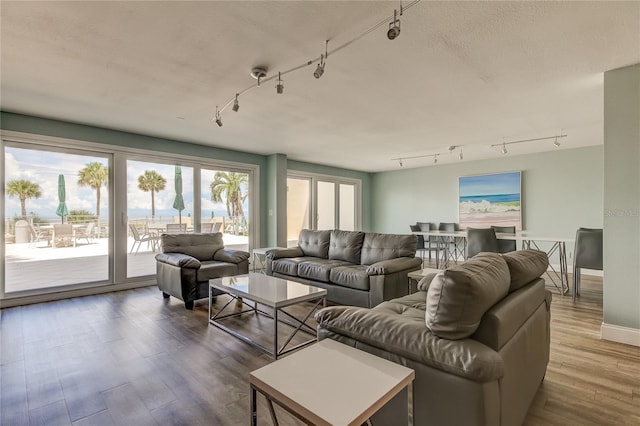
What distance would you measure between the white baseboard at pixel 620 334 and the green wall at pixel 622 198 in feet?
0.08

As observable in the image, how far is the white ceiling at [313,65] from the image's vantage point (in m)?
1.95

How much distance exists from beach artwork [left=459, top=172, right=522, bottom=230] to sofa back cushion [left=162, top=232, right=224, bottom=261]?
5613 millimetres

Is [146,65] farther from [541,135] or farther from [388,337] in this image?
[541,135]

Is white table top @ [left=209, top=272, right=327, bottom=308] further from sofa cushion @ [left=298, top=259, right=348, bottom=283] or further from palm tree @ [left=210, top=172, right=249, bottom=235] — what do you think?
palm tree @ [left=210, top=172, right=249, bottom=235]

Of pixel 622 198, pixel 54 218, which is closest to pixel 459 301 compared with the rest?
pixel 622 198

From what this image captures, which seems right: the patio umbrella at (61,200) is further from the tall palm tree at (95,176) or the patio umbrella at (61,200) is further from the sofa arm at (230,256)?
the sofa arm at (230,256)

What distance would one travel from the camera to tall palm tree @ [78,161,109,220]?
4520 mm

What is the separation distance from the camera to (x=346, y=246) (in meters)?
4.31

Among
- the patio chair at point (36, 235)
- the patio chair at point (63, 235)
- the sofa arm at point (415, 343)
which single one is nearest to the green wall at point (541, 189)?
the sofa arm at point (415, 343)

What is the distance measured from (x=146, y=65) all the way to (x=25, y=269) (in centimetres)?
349

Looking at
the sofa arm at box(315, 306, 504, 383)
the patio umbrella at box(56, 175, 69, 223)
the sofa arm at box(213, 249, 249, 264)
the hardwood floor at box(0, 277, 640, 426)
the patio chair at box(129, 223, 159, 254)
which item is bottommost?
the hardwood floor at box(0, 277, 640, 426)

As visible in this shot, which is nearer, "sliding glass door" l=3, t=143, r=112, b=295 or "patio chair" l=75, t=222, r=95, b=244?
"sliding glass door" l=3, t=143, r=112, b=295

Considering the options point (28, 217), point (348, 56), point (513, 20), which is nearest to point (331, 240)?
point (348, 56)

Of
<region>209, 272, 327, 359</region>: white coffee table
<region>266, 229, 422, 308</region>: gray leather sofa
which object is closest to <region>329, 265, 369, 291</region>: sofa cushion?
<region>266, 229, 422, 308</region>: gray leather sofa
